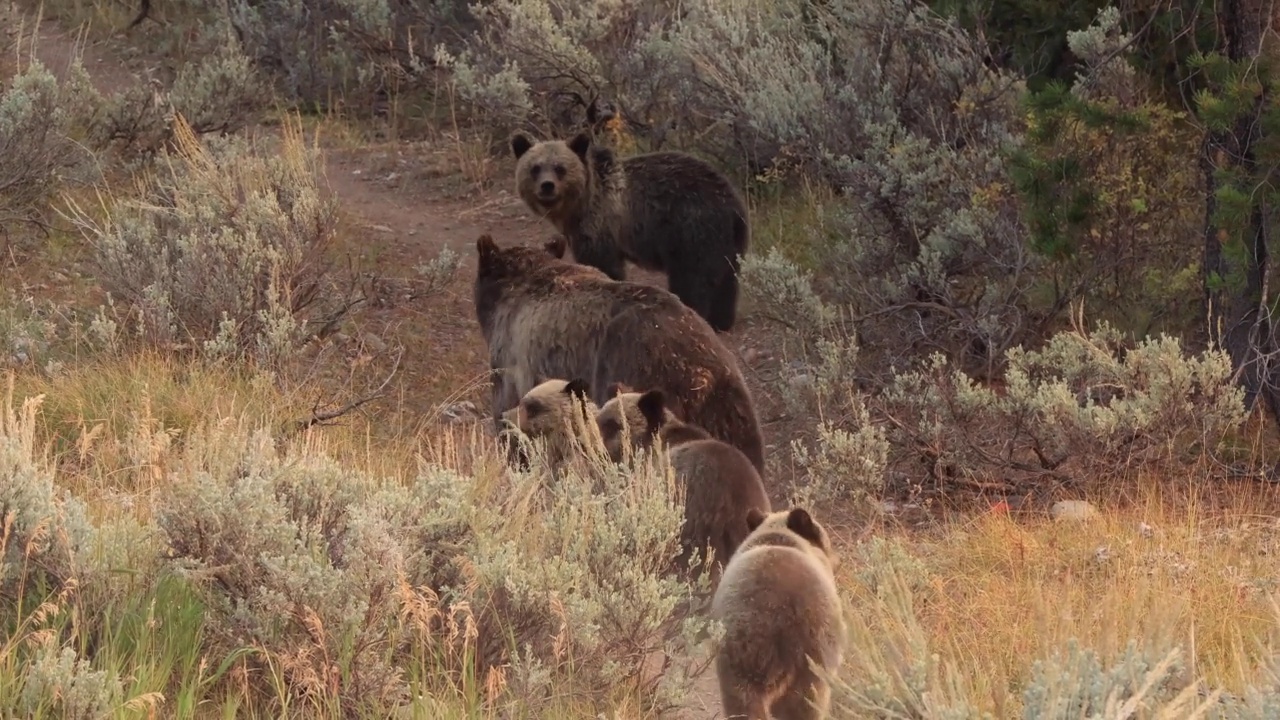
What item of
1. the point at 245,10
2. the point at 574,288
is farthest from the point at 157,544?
the point at 245,10

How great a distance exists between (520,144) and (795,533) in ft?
22.3

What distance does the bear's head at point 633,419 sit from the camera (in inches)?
267

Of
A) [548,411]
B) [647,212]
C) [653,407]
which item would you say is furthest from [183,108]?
[653,407]

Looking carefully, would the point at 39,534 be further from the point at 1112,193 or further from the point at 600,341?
the point at 1112,193

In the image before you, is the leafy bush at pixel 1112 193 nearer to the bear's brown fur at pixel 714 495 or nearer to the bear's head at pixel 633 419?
the bear's head at pixel 633 419

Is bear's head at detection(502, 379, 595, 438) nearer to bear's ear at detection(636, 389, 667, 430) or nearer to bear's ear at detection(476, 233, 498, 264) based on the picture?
bear's ear at detection(636, 389, 667, 430)

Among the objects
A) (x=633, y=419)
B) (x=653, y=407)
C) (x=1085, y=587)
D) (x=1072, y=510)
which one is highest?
(x=653, y=407)

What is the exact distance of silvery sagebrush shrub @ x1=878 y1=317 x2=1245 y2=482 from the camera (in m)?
7.61

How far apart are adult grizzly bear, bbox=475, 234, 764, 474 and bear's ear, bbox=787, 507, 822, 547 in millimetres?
2079

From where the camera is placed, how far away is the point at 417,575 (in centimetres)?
520

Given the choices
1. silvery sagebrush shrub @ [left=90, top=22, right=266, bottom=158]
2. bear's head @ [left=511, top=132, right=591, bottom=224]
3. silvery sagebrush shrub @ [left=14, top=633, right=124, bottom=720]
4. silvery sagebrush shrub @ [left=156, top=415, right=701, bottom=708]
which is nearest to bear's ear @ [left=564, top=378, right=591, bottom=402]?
silvery sagebrush shrub @ [left=156, top=415, right=701, bottom=708]

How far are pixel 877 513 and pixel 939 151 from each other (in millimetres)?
2994

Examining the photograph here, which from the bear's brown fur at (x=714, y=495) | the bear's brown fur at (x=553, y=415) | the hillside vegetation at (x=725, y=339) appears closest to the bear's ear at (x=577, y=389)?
the bear's brown fur at (x=553, y=415)

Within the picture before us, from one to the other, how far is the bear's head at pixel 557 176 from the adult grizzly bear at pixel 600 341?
7.42 feet
